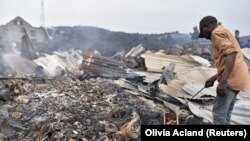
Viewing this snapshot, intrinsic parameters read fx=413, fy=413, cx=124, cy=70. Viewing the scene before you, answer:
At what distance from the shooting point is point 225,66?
485cm

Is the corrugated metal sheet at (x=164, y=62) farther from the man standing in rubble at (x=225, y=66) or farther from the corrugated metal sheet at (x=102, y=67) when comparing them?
the man standing in rubble at (x=225, y=66)

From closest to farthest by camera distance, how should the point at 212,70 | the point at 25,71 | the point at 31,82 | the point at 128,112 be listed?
1. the point at 128,112
2. the point at 212,70
3. the point at 31,82
4. the point at 25,71

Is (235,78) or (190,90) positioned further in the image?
(190,90)

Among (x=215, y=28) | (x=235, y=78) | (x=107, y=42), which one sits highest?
(x=215, y=28)

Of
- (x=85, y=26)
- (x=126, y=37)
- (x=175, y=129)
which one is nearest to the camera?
(x=175, y=129)

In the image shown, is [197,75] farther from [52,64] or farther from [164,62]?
[52,64]

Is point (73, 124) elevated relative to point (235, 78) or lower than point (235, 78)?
lower

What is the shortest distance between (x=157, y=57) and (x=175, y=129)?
8.08m

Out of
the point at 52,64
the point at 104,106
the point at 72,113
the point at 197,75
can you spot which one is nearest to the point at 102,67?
the point at 197,75

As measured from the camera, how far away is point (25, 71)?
14.7m

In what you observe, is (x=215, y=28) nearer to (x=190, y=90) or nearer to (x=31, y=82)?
(x=190, y=90)

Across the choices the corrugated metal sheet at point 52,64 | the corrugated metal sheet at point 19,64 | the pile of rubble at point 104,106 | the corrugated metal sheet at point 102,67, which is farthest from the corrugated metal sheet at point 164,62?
the corrugated metal sheet at point 19,64

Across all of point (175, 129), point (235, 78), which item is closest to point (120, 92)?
point (235, 78)

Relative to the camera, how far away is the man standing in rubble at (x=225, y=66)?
4.84 m
